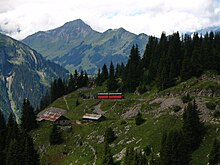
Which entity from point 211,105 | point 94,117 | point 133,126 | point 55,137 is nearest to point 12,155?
point 55,137

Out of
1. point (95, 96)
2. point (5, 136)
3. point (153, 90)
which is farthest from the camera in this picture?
point (95, 96)

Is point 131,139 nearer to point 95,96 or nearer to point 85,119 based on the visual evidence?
point 85,119

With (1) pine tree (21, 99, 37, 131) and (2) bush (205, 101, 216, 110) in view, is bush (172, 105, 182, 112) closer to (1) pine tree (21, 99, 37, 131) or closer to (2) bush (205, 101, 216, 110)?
(2) bush (205, 101, 216, 110)

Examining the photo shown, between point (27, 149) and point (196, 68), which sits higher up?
point (196, 68)

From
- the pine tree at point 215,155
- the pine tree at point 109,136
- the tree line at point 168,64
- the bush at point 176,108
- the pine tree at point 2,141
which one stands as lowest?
the pine tree at point 2,141

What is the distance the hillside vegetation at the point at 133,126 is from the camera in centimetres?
8312

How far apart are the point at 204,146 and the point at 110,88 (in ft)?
307

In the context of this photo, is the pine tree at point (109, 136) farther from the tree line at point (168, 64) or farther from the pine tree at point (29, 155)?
the tree line at point (168, 64)

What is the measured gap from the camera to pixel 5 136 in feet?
371

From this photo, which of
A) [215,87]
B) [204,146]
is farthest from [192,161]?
[215,87]

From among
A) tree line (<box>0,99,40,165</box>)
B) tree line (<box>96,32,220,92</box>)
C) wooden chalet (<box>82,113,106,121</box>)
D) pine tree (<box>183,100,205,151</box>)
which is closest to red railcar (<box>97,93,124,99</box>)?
tree line (<box>96,32,220,92</box>)

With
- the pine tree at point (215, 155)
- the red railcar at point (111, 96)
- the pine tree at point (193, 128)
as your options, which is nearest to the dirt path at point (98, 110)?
the red railcar at point (111, 96)

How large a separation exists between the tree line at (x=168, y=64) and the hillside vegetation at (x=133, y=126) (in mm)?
5766

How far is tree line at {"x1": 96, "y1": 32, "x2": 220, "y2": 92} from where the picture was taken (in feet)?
415
